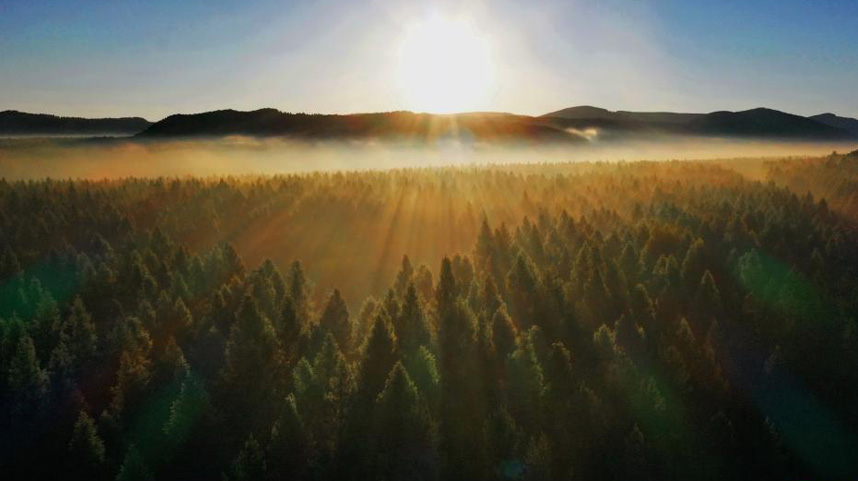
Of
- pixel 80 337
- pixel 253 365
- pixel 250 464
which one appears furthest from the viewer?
pixel 80 337

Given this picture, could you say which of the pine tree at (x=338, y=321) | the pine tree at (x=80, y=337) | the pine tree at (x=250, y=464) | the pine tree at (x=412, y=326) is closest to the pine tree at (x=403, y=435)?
the pine tree at (x=250, y=464)

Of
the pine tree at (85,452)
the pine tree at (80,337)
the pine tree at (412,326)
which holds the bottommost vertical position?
the pine tree at (85,452)

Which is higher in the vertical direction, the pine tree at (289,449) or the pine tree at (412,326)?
the pine tree at (412,326)

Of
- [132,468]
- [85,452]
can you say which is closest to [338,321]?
Result: [85,452]

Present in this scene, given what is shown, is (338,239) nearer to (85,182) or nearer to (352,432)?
(352,432)

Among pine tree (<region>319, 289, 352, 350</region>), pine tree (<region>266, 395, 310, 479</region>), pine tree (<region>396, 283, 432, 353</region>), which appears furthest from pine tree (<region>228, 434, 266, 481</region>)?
pine tree (<region>319, 289, 352, 350</region>)

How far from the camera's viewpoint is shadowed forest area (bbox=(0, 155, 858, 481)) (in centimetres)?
1313

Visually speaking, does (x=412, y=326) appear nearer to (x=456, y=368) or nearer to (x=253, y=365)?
(x=456, y=368)

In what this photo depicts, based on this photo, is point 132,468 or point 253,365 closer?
point 132,468

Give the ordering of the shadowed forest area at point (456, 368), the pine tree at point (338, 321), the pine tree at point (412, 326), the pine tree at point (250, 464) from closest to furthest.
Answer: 1. the pine tree at point (250, 464)
2. the shadowed forest area at point (456, 368)
3. the pine tree at point (412, 326)
4. the pine tree at point (338, 321)

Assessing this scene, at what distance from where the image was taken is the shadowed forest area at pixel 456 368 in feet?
43.1

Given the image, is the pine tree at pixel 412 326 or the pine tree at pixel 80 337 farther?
the pine tree at pixel 80 337

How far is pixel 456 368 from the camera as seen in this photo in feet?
52.4

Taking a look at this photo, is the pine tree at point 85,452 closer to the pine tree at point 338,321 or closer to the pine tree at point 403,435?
the pine tree at point 403,435
